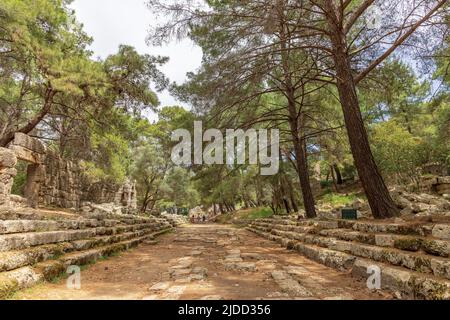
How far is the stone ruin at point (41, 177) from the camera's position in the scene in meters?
8.91

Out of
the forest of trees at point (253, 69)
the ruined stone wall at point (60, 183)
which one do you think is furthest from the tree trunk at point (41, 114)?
the ruined stone wall at point (60, 183)

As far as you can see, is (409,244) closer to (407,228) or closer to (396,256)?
(396,256)

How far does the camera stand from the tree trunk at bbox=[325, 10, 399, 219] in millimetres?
5945

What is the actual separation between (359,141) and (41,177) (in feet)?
36.8

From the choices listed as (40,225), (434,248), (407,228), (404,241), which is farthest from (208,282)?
(40,225)

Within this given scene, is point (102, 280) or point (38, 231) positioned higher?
point (38, 231)

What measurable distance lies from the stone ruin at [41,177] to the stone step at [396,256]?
9184 mm

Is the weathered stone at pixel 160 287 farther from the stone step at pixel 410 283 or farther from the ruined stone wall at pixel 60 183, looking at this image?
the ruined stone wall at pixel 60 183

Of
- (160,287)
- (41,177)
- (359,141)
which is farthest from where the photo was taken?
(41,177)

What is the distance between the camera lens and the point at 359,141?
247 inches
